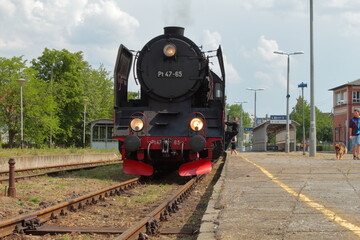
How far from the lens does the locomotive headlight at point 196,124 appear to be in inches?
419

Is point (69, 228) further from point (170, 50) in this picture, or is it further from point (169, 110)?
point (170, 50)

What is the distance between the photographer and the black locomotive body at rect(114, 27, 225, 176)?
1066cm

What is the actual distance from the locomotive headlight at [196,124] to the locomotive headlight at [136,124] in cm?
115

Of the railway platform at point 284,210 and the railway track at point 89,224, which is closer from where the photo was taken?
the railway platform at point 284,210

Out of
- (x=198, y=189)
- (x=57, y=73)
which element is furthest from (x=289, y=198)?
(x=57, y=73)

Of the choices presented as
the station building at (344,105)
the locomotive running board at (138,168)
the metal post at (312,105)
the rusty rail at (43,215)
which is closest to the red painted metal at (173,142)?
the locomotive running board at (138,168)

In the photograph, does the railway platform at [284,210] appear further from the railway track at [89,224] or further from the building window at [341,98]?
the building window at [341,98]

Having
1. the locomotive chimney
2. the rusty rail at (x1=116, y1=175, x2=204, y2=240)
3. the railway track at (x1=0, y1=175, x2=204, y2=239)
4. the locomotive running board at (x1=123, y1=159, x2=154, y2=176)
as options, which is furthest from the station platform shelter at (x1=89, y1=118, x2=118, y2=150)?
the railway track at (x1=0, y1=175, x2=204, y2=239)

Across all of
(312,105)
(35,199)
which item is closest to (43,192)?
(35,199)

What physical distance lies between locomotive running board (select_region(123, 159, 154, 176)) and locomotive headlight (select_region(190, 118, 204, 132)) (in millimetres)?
1377

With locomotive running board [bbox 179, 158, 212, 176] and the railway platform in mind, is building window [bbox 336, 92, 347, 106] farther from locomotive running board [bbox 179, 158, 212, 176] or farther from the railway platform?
the railway platform

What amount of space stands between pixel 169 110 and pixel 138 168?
1611 millimetres

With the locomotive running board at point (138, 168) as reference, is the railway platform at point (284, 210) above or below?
below

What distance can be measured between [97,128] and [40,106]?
5.56 meters
